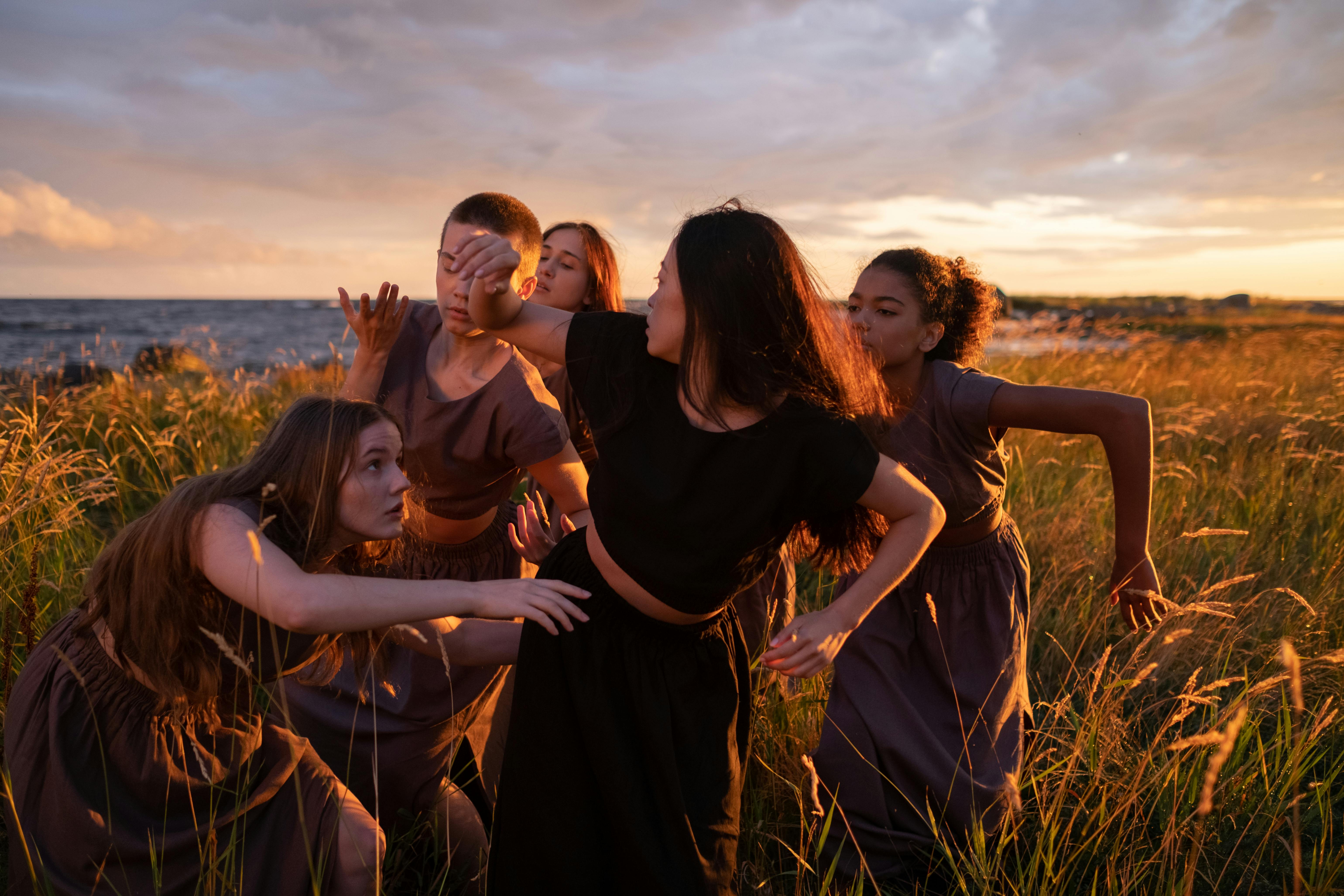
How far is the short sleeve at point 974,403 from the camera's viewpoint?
8.32ft

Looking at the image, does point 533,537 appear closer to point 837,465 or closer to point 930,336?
point 837,465

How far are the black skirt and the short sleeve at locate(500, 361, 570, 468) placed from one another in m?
0.69

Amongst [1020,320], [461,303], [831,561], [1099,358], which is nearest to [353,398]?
[461,303]

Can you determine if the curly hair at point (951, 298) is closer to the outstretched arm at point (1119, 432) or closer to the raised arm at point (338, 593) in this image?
the outstretched arm at point (1119, 432)

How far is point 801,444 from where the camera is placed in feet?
5.95

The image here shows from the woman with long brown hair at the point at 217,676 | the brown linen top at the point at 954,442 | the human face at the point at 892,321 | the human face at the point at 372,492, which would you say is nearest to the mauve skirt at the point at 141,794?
the woman with long brown hair at the point at 217,676

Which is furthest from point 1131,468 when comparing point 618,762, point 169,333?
point 169,333

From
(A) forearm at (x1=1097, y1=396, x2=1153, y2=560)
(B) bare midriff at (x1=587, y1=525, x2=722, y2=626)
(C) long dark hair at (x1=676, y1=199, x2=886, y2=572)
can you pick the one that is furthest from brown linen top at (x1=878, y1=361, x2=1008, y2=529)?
(B) bare midriff at (x1=587, y1=525, x2=722, y2=626)

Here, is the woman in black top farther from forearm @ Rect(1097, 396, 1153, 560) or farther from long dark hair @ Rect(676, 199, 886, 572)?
forearm @ Rect(1097, 396, 1153, 560)

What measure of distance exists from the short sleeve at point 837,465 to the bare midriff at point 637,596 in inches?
16.9

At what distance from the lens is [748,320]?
1.87 m

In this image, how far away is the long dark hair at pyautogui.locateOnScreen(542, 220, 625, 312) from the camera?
3.90m

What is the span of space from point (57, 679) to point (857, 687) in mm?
2229

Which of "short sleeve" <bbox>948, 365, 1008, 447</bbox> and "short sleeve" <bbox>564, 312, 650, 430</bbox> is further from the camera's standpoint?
"short sleeve" <bbox>948, 365, 1008, 447</bbox>
